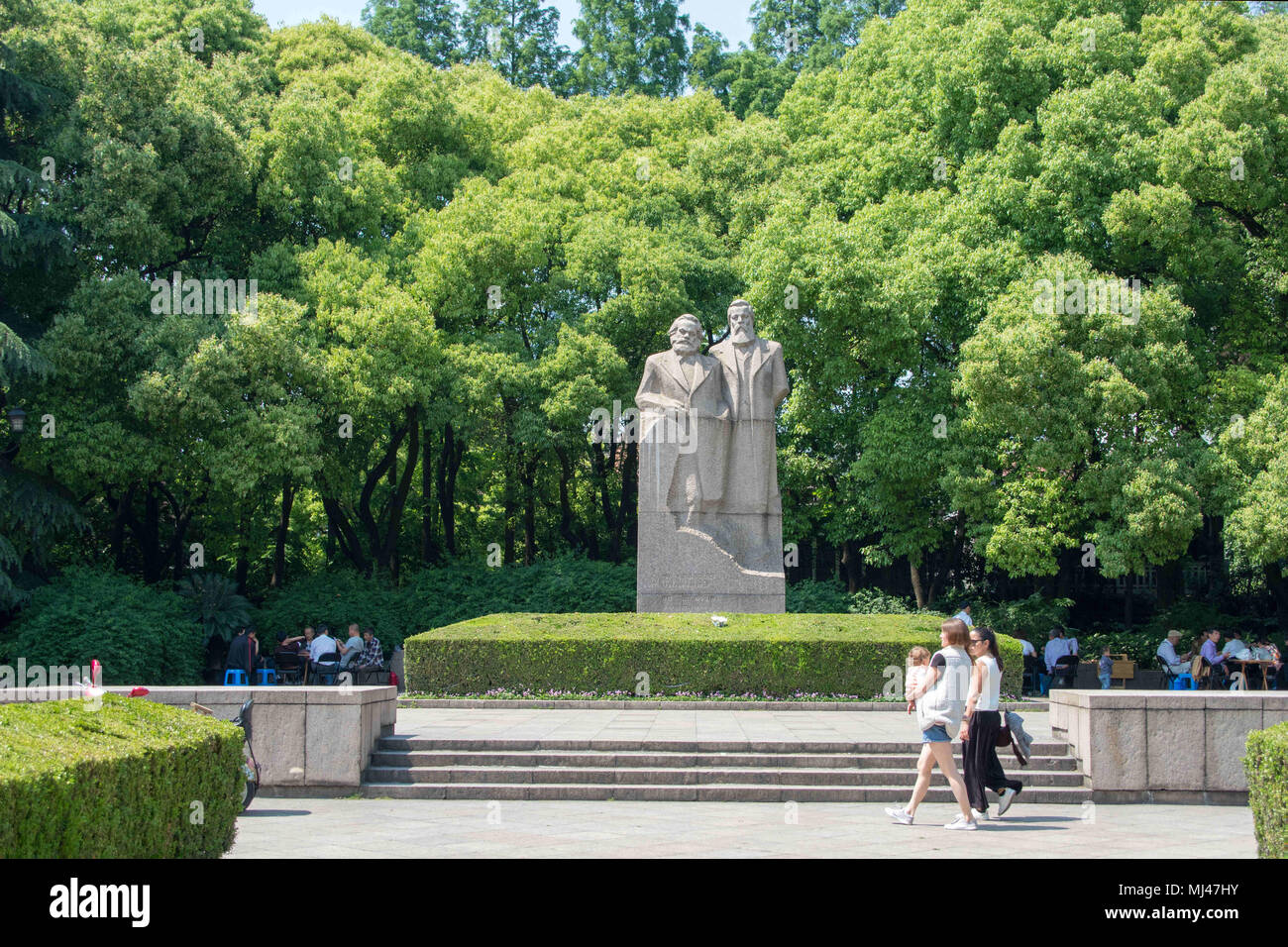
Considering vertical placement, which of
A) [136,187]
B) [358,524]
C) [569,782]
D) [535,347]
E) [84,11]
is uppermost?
[84,11]

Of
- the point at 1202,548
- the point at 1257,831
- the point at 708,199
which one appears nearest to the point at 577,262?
the point at 708,199

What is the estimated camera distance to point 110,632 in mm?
22359

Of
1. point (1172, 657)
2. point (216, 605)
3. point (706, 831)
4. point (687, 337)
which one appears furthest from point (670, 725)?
point (216, 605)

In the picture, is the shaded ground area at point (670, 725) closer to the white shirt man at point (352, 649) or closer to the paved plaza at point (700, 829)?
the paved plaza at point (700, 829)

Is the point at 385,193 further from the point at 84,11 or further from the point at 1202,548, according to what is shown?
the point at 1202,548

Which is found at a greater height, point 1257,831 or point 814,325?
point 814,325

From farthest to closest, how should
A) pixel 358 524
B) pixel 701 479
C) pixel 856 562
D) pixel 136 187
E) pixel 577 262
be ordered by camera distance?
1. pixel 358 524
2. pixel 856 562
3. pixel 577 262
4. pixel 136 187
5. pixel 701 479

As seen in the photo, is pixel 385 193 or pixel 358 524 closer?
pixel 385 193

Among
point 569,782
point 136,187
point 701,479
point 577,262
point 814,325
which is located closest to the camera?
point 569,782

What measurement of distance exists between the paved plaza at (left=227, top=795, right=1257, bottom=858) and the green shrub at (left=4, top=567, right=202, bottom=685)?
12.6 meters

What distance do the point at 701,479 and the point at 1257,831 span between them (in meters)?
13.6

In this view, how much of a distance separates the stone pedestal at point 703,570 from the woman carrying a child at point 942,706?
33.3 ft

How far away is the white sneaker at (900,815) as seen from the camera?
979 cm
